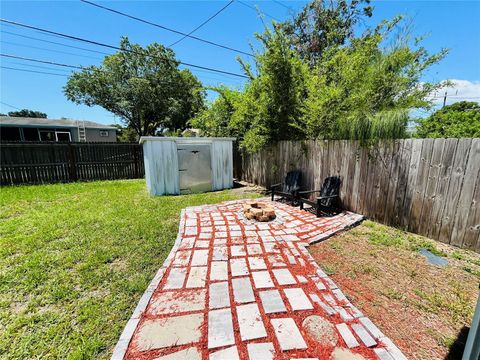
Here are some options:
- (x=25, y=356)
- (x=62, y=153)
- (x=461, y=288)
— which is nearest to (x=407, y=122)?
(x=461, y=288)

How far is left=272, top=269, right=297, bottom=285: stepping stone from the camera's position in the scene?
2.38 metres

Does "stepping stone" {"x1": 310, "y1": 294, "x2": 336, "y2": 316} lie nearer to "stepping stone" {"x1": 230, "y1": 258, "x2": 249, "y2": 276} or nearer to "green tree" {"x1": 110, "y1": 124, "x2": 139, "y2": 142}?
"stepping stone" {"x1": 230, "y1": 258, "x2": 249, "y2": 276}

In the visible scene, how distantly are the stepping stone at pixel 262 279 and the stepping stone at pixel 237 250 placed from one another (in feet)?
1.58

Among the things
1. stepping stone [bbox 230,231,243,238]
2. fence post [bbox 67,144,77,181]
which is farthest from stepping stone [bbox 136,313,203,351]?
fence post [bbox 67,144,77,181]

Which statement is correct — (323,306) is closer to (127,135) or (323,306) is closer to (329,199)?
(329,199)

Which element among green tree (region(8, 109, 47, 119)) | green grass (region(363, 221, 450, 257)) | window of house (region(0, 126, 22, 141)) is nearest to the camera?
green grass (region(363, 221, 450, 257))

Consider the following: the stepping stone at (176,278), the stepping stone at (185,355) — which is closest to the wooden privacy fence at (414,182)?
the stepping stone at (176,278)

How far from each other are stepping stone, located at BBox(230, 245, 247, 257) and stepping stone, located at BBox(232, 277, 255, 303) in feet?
1.83

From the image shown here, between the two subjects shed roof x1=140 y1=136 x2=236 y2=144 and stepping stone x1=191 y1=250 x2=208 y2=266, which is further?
shed roof x1=140 y1=136 x2=236 y2=144

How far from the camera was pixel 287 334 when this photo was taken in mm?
1696

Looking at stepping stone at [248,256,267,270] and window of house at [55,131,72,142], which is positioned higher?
window of house at [55,131,72,142]

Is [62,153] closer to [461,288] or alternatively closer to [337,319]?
[337,319]

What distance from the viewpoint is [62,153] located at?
8305mm

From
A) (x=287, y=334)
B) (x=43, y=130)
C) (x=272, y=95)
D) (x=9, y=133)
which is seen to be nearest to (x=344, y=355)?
(x=287, y=334)
